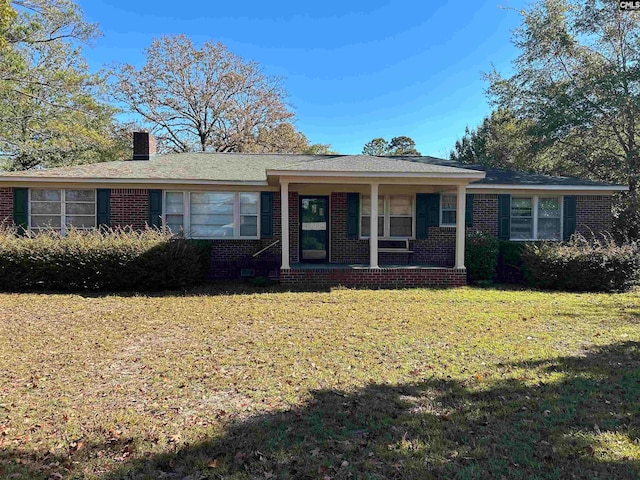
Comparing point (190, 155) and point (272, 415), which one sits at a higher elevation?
point (190, 155)

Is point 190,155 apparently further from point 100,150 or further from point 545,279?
point 545,279

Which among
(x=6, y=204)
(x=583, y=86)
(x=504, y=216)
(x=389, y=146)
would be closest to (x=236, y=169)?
(x=6, y=204)

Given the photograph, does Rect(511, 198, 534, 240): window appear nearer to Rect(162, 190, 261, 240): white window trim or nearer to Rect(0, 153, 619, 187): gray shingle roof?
Rect(0, 153, 619, 187): gray shingle roof

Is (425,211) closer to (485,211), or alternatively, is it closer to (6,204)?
(485,211)

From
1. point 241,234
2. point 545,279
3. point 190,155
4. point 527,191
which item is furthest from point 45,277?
point 527,191

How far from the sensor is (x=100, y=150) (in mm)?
21312

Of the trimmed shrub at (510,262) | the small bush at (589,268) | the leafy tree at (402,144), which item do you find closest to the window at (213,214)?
the trimmed shrub at (510,262)

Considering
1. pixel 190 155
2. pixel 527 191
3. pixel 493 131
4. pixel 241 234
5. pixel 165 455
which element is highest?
pixel 493 131

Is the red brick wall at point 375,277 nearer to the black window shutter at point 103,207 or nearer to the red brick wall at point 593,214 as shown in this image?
the red brick wall at point 593,214

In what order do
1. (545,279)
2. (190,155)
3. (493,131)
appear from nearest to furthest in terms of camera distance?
(545,279) < (190,155) < (493,131)

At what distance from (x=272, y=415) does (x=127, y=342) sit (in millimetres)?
2964

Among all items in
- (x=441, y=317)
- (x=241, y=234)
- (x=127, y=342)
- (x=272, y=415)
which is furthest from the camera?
(x=241, y=234)

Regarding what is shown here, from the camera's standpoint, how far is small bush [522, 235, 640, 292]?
31.9ft

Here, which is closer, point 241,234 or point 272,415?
point 272,415
